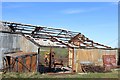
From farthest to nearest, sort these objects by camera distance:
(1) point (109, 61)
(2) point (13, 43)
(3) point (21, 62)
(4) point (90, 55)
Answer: (1) point (109, 61)
(4) point (90, 55)
(2) point (13, 43)
(3) point (21, 62)

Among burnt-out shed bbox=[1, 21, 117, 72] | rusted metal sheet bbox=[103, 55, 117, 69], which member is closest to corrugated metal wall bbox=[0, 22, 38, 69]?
burnt-out shed bbox=[1, 21, 117, 72]

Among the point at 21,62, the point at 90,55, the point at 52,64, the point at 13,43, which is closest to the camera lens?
the point at 21,62

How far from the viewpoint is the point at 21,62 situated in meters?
23.0

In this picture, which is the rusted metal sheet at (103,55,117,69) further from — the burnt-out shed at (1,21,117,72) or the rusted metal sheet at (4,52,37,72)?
the rusted metal sheet at (4,52,37,72)

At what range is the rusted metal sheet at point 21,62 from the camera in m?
22.9

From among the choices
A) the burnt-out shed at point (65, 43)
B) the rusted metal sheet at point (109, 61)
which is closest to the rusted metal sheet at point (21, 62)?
the burnt-out shed at point (65, 43)

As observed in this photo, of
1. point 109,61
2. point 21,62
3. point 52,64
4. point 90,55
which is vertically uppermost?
point 90,55

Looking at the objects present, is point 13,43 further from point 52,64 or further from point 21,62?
point 52,64

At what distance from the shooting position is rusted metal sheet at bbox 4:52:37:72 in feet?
75.1

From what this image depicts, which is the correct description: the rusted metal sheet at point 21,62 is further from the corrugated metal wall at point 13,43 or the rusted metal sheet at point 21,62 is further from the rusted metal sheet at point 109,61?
the rusted metal sheet at point 109,61

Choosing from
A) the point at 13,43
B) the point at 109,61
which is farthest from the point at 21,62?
the point at 109,61

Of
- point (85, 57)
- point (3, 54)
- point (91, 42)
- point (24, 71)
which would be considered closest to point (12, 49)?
point (3, 54)

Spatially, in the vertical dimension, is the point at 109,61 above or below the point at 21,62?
below

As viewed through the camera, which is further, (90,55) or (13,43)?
(90,55)
